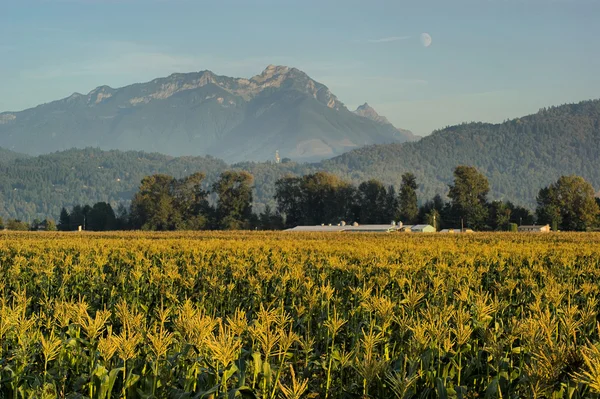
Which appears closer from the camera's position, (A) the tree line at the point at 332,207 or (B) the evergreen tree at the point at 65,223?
(A) the tree line at the point at 332,207

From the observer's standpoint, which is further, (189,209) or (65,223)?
(65,223)

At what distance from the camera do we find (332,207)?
153 metres

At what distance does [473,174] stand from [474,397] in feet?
455

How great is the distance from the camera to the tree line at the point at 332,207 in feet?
445

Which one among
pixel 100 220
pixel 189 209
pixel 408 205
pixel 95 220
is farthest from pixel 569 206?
pixel 95 220

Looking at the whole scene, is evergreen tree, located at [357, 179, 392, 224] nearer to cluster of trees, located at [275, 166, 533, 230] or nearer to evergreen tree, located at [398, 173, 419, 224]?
cluster of trees, located at [275, 166, 533, 230]

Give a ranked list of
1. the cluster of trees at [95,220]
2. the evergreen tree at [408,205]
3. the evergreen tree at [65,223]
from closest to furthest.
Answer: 1. the evergreen tree at [408,205]
2. the cluster of trees at [95,220]
3. the evergreen tree at [65,223]

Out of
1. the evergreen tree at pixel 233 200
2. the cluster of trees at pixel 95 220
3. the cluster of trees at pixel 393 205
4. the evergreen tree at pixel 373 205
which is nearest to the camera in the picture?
the cluster of trees at pixel 393 205

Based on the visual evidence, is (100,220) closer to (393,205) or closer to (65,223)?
(65,223)

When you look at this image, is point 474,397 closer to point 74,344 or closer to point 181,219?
point 74,344

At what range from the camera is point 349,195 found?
15588 centimetres

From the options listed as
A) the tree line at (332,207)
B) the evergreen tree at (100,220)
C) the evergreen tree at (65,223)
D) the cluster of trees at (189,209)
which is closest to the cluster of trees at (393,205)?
the tree line at (332,207)

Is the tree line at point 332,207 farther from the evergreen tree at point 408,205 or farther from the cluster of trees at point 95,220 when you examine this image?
the cluster of trees at point 95,220

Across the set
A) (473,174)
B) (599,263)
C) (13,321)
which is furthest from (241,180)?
(13,321)
